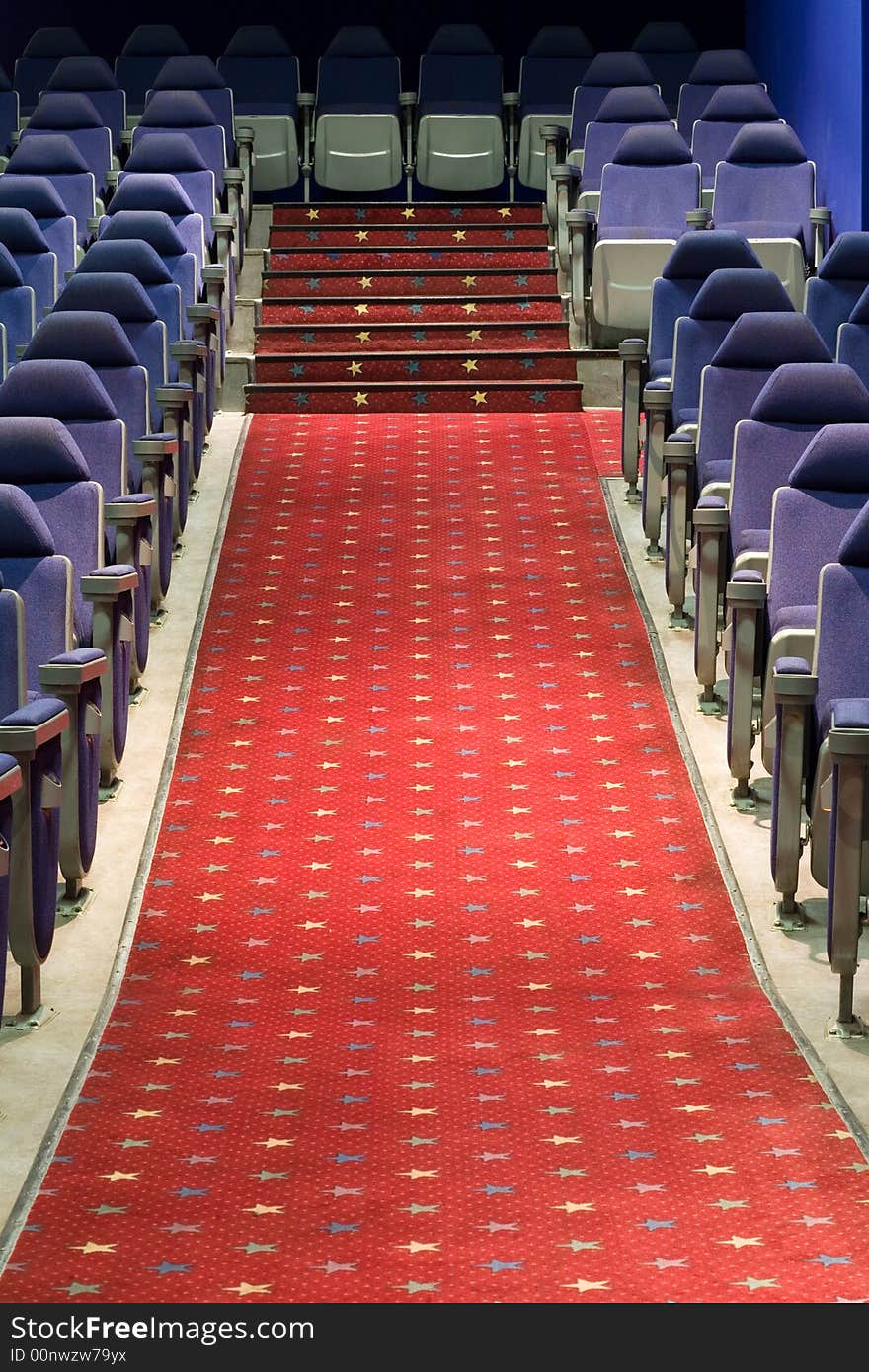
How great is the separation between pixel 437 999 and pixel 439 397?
167 inches

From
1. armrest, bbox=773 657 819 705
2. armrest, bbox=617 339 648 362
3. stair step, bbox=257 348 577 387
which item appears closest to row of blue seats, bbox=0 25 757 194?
stair step, bbox=257 348 577 387

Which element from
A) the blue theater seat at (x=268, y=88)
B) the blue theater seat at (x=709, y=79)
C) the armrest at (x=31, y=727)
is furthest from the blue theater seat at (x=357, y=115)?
the armrest at (x=31, y=727)

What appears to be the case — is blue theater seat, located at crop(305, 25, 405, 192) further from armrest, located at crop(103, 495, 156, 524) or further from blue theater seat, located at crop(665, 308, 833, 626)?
armrest, located at crop(103, 495, 156, 524)

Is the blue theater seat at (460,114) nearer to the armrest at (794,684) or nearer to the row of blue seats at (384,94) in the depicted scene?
the row of blue seats at (384,94)

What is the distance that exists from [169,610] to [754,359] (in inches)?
65.6

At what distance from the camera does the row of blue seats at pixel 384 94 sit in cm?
920

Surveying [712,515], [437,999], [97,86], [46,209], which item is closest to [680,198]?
[46,209]

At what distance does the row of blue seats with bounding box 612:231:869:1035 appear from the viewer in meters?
3.52

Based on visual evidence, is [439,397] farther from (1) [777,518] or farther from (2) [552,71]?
(1) [777,518]

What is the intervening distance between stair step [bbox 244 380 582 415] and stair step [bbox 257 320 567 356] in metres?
0.39

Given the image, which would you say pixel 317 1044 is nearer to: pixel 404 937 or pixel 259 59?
pixel 404 937

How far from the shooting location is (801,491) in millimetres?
4301

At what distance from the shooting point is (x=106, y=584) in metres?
4.17
